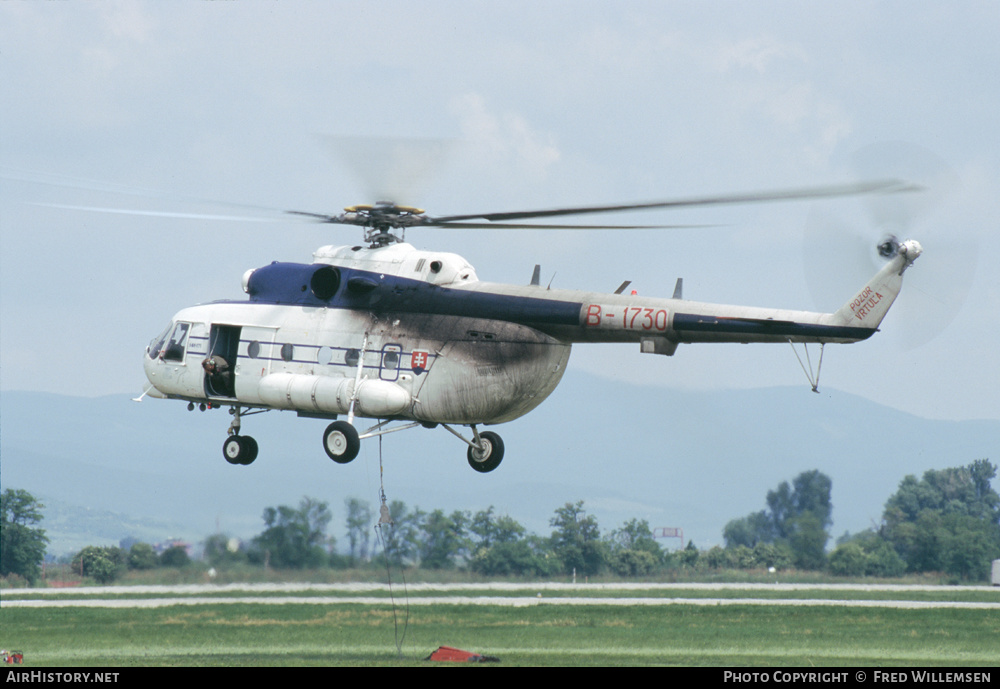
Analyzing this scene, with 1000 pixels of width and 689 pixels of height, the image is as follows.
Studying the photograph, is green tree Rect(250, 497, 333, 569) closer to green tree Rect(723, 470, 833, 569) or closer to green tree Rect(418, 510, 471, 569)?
green tree Rect(418, 510, 471, 569)

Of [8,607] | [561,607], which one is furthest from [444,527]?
[8,607]

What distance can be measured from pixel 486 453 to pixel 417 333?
3.09m

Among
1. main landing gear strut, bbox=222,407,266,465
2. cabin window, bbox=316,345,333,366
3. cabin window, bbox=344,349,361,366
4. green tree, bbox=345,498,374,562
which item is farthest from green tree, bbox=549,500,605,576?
cabin window, bbox=344,349,361,366

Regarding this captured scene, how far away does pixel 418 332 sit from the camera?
87.5 ft

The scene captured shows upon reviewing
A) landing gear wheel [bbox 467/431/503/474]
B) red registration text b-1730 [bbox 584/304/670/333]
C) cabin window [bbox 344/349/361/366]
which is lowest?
landing gear wheel [bbox 467/431/503/474]

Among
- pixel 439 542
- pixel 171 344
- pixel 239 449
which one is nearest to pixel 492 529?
pixel 439 542

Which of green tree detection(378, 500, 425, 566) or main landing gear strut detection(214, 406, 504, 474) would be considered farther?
green tree detection(378, 500, 425, 566)

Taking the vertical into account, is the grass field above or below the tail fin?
below

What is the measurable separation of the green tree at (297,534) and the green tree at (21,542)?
31882mm

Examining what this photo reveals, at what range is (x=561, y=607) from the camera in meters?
66.2

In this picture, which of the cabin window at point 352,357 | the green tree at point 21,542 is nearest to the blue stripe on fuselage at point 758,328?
the cabin window at point 352,357

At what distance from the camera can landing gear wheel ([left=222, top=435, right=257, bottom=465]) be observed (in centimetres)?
2947

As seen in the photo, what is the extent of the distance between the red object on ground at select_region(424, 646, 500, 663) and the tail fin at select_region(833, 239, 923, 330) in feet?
86.7

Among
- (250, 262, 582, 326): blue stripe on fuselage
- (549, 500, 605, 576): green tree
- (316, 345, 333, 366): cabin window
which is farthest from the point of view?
(549, 500, 605, 576): green tree
